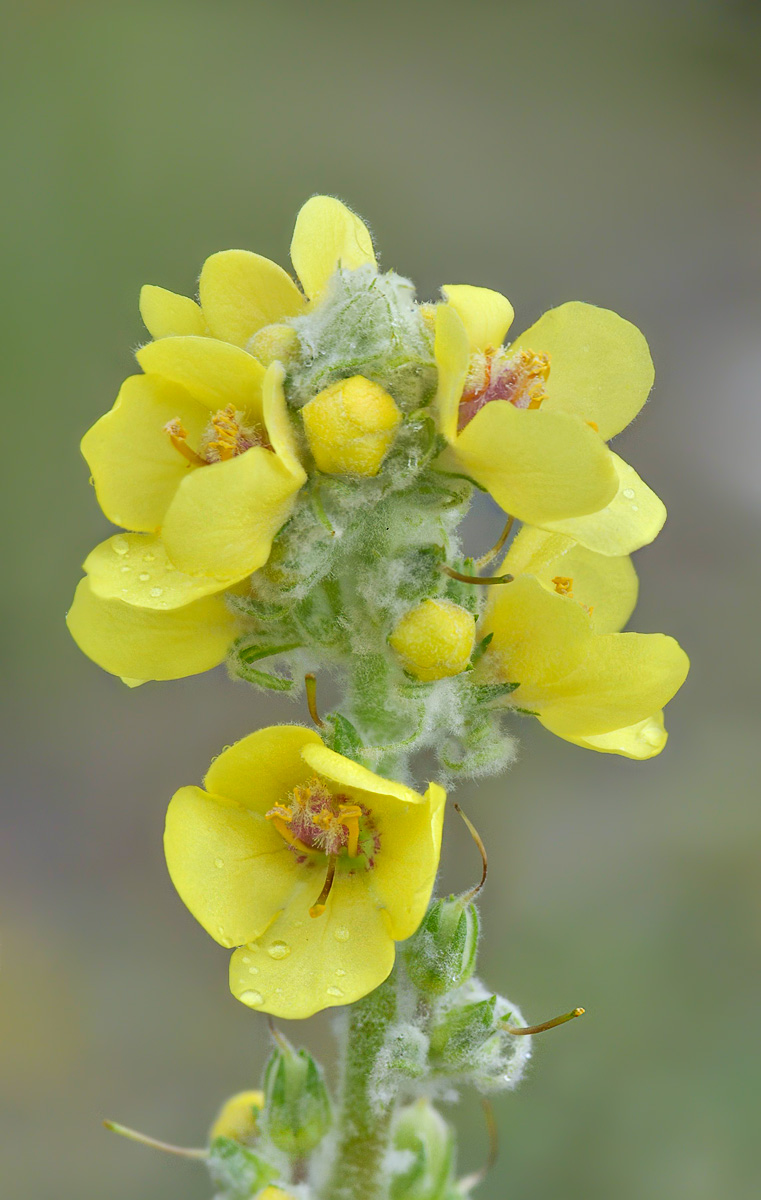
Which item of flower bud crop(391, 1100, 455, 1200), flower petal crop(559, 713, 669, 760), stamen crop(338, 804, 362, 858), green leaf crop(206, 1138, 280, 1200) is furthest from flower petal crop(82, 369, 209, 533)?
flower bud crop(391, 1100, 455, 1200)

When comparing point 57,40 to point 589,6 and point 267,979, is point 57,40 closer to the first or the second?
point 589,6

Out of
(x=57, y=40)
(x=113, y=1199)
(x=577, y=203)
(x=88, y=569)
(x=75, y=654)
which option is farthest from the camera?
(x=577, y=203)

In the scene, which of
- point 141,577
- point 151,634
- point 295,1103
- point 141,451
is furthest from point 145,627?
point 295,1103

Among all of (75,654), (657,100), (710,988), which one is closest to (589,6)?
(657,100)

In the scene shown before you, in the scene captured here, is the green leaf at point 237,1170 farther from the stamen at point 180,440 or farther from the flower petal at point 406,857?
the stamen at point 180,440

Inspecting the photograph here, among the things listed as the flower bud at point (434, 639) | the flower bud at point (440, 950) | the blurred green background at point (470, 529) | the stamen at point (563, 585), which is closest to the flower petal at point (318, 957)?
the flower bud at point (440, 950)

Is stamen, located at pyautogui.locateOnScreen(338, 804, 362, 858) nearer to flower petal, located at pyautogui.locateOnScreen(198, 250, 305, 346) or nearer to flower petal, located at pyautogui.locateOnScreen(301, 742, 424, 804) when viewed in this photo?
flower petal, located at pyautogui.locateOnScreen(301, 742, 424, 804)
